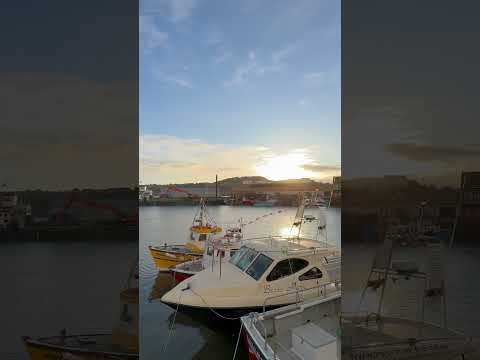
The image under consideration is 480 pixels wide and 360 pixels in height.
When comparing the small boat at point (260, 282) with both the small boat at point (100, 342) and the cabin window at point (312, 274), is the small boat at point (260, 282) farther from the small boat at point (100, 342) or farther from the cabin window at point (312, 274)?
the small boat at point (100, 342)

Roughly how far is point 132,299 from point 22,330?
276 mm

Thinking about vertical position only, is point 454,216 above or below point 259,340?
above

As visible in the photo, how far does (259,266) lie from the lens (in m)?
3.88

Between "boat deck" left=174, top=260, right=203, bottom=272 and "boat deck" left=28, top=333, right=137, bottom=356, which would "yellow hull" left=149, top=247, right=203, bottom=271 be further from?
"boat deck" left=28, top=333, right=137, bottom=356

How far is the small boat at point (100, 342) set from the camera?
738 mm

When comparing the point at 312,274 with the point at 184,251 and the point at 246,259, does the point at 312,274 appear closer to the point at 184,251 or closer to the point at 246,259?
the point at 246,259

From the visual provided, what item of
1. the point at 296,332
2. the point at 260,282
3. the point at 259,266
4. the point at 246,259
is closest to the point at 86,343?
the point at 296,332

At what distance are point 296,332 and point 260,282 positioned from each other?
134 centimetres

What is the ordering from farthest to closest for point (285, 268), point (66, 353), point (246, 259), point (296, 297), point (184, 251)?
1. point (184, 251)
2. point (246, 259)
3. point (285, 268)
4. point (296, 297)
5. point (66, 353)

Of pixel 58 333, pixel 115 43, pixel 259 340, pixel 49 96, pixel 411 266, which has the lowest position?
pixel 259 340

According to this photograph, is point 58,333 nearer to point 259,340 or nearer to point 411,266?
point 411,266

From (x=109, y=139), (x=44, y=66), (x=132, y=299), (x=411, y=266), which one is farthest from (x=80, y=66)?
(x=411, y=266)

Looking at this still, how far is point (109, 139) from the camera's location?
2.64 feet

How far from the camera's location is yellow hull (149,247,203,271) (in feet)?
22.6
